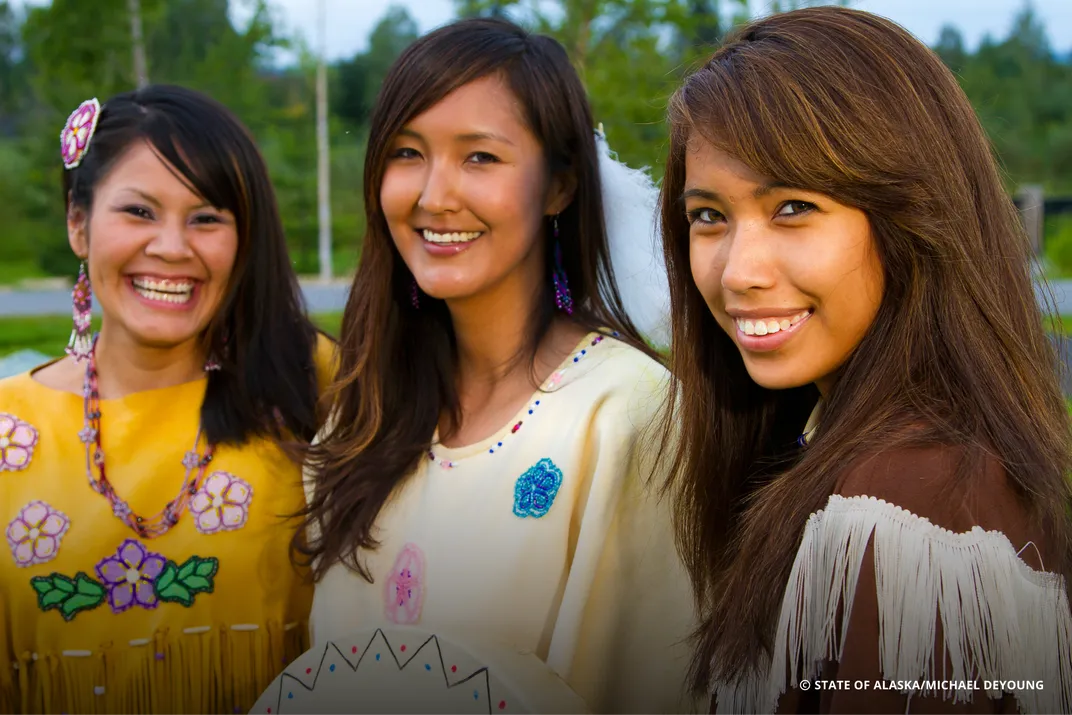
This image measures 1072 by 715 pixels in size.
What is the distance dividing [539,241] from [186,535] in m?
1.10

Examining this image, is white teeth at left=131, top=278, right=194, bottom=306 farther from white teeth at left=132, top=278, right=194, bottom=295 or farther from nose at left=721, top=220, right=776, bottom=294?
nose at left=721, top=220, right=776, bottom=294

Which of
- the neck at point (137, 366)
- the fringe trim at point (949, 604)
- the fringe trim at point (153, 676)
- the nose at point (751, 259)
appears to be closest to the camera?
the fringe trim at point (949, 604)

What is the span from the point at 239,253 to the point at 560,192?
0.84 m

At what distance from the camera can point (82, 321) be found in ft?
8.71

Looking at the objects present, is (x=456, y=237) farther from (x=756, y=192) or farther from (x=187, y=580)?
(x=187, y=580)

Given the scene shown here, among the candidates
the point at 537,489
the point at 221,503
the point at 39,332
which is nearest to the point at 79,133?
the point at 221,503

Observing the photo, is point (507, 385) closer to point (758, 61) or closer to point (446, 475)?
point (446, 475)

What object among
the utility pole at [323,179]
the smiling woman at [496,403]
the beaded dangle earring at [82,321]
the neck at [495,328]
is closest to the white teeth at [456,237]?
Result: the smiling woman at [496,403]

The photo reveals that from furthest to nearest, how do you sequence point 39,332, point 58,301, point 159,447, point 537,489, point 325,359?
point 58,301 < point 39,332 < point 325,359 < point 159,447 < point 537,489

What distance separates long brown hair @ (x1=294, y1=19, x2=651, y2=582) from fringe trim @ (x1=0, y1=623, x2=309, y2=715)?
31 cm

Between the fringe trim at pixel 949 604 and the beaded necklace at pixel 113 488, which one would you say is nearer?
the fringe trim at pixel 949 604

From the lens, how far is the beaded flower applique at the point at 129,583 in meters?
2.41

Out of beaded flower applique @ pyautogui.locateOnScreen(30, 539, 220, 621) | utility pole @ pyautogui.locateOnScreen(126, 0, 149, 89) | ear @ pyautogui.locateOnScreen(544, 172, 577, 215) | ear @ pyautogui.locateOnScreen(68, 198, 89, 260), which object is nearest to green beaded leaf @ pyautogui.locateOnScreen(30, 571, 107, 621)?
beaded flower applique @ pyautogui.locateOnScreen(30, 539, 220, 621)

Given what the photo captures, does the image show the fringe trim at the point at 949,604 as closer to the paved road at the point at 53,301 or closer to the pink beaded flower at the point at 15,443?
the pink beaded flower at the point at 15,443
